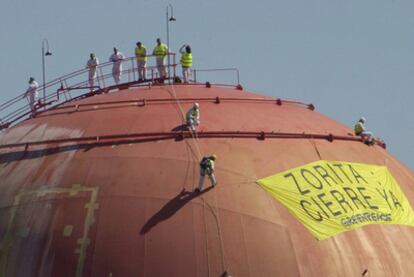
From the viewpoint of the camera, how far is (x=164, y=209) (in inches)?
1225

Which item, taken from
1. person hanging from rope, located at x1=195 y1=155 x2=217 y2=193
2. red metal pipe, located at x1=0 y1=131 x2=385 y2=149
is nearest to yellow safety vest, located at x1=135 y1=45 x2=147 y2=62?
red metal pipe, located at x1=0 y1=131 x2=385 y2=149

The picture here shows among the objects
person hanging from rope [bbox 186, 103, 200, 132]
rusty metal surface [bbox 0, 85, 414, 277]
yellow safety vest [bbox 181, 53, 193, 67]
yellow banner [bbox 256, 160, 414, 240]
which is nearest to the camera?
rusty metal surface [bbox 0, 85, 414, 277]

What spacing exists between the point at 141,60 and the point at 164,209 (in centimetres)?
938

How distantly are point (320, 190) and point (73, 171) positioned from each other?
7.25 meters

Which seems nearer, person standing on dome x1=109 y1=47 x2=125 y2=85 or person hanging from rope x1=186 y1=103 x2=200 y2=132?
person hanging from rope x1=186 y1=103 x2=200 y2=132

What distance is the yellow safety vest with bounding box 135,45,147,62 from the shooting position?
39.2m

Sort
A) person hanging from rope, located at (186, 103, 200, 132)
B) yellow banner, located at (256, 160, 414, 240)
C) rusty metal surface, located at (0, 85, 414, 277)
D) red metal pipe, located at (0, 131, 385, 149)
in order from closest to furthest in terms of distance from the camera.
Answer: rusty metal surface, located at (0, 85, 414, 277), yellow banner, located at (256, 160, 414, 240), red metal pipe, located at (0, 131, 385, 149), person hanging from rope, located at (186, 103, 200, 132)

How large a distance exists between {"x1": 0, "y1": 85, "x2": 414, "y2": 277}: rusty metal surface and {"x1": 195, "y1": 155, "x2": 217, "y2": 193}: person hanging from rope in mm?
247

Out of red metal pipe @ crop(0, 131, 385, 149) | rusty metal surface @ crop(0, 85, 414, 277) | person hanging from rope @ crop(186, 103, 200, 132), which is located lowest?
rusty metal surface @ crop(0, 85, 414, 277)

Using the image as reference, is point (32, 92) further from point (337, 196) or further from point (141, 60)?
point (337, 196)

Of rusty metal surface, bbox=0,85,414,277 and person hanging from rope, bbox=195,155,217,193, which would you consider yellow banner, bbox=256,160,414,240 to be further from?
person hanging from rope, bbox=195,155,217,193

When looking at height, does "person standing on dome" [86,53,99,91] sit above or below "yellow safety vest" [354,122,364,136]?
above

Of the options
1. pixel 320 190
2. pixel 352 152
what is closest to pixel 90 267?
pixel 320 190

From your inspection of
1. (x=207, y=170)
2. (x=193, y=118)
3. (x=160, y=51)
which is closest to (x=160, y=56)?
(x=160, y=51)
